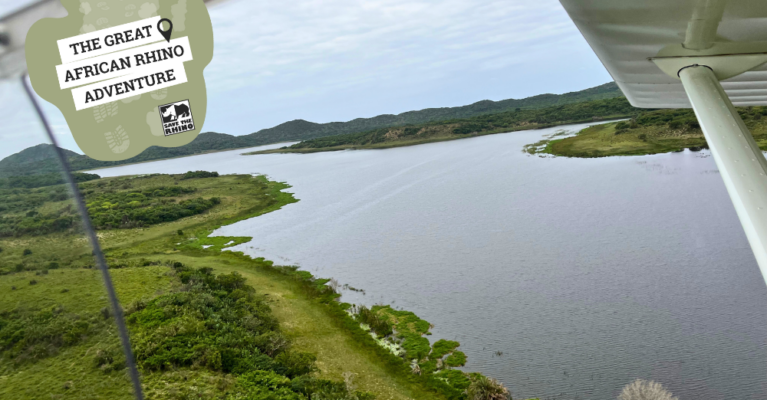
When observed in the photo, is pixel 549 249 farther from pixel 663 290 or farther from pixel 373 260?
pixel 373 260

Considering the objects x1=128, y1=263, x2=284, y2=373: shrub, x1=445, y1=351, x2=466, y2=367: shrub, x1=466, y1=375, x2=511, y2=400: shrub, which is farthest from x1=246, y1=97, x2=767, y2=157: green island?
x1=128, y1=263, x2=284, y2=373: shrub

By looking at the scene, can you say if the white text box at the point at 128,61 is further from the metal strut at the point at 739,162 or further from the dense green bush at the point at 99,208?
the metal strut at the point at 739,162

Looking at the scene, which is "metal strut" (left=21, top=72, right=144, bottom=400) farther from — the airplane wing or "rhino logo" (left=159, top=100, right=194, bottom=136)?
the airplane wing

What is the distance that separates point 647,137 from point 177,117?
50925 mm

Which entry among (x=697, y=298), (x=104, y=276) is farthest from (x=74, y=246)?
(x=697, y=298)

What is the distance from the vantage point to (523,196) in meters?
29.6

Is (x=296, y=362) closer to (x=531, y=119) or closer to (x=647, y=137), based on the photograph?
(x=647, y=137)

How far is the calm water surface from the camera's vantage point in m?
10.7

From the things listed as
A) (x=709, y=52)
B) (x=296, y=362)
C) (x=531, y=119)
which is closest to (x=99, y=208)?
(x=296, y=362)

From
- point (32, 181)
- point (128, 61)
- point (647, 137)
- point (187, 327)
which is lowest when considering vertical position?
point (647, 137)

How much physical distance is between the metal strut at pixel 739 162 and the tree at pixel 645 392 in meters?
8.60

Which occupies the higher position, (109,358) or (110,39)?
(110,39)

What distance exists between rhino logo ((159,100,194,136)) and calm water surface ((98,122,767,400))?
33.6ft

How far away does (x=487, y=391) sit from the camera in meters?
9.79
